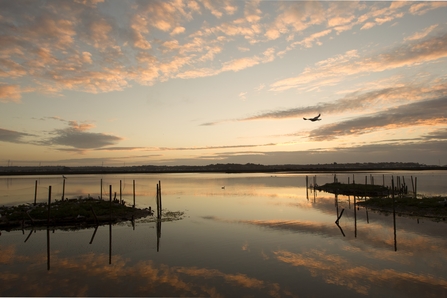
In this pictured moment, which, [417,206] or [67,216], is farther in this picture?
[417,206]

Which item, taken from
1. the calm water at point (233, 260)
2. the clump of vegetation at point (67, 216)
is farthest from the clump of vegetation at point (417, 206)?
the clump of vegetation at point (67, 216)

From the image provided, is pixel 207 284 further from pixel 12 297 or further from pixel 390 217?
pixel 390 217

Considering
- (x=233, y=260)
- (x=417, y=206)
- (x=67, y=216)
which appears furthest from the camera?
(x=417, y=206)

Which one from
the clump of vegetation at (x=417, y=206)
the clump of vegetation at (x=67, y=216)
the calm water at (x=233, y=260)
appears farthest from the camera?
the clump of vegetation at (x=417, y=206)

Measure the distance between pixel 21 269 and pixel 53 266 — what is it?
61.4 inches

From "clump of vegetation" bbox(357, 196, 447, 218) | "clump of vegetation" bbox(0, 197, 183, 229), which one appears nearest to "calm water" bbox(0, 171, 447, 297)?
"clump of vegetation" bbox(0, 197, 183, 229)

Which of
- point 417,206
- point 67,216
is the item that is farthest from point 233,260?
point 417,206

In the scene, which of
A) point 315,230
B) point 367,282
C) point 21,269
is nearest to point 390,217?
point 315,230

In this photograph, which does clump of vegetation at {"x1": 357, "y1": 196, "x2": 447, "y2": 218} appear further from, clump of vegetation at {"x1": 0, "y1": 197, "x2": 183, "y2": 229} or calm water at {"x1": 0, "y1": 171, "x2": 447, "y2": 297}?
clump of vegetation at {"x1": 0, "y1": 197, "x2": 183, "y2": 229}

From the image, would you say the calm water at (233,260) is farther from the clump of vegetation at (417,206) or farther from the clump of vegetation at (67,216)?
the clump of vegetation at (417,206)

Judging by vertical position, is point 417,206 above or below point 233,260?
above

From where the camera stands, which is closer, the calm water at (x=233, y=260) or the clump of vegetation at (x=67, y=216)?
the calm water at (x=233, y=260)

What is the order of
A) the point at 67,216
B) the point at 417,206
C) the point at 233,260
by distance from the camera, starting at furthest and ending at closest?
the point at 417,206 < the point at 67,216 < the point at 233,260

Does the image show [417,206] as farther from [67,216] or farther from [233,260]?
[67,216]
